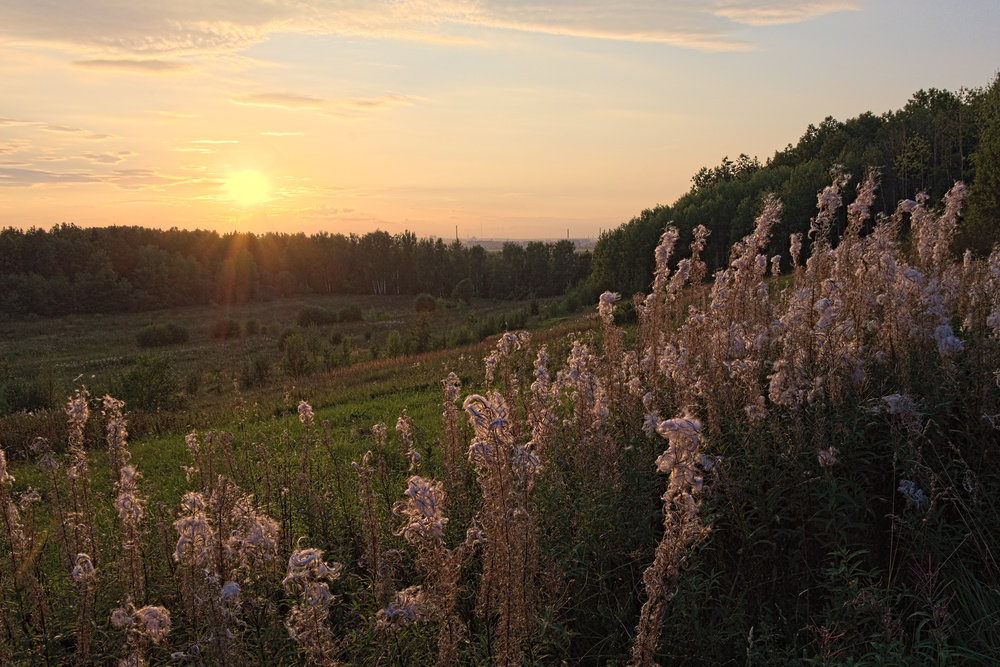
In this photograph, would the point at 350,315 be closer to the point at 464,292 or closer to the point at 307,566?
the point at 464,292

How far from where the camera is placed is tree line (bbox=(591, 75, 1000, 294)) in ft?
140

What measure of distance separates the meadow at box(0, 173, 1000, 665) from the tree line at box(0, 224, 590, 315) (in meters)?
82.4

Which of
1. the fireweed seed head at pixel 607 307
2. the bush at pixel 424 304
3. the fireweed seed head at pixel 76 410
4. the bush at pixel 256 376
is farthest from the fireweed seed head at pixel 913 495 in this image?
the bush at pixel 424 304

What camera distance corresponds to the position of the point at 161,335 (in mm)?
58594

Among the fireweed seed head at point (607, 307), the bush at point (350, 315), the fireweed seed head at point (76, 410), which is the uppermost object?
the fireweed seed head at point (607, 307)

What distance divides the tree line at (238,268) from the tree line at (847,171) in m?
24.6

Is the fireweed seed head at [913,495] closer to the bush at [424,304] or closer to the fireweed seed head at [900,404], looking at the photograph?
the fireweed seed head at [900,404]

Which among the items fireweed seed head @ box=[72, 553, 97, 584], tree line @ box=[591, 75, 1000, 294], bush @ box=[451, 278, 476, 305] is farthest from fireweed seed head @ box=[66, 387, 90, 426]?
bush @ box=[451, 278, 476, 305]

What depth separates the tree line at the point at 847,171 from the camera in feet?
140

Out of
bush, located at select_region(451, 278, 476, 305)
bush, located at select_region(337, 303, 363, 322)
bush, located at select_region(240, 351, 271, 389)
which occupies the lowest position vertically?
bush, located at select_region(240, 351, 271, 389)

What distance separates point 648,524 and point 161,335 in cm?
6413

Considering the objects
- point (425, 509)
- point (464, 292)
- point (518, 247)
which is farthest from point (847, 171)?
point (518, 247)

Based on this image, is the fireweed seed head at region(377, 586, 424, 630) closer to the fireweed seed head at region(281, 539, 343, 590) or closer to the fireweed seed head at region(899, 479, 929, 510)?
the fireweed seed head at region(281, 539, 343, 590)

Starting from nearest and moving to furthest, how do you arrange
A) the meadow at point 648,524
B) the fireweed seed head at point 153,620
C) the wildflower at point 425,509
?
the wildflower at point 425,509
the fireweed seed head at point 153,620
the meadow at point 648,524
